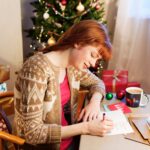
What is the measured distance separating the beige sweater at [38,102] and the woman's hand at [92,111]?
13 cm

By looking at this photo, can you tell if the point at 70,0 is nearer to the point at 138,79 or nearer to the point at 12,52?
Result: the point at 12,52

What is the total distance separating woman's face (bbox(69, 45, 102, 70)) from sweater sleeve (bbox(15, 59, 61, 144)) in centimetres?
19

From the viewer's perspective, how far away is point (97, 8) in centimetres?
219

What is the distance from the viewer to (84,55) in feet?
4.02

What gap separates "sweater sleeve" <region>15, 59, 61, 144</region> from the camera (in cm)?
112

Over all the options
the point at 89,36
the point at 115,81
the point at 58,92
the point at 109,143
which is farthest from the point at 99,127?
the point at 115,81

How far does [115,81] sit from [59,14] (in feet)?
2.79

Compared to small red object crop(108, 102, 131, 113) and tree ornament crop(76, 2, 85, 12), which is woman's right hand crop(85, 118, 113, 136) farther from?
tree ornament crop(76, 2, 85, 12)

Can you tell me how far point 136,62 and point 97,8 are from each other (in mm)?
769

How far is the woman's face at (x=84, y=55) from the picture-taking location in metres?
Result: 1.21

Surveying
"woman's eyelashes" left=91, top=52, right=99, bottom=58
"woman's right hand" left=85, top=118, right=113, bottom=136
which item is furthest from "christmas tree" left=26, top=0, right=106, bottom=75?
"woman's right hand" left=85, top=118, right=113, bottom=136

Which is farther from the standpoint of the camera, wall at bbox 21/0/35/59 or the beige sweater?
wall at bbox 21/0/35/59

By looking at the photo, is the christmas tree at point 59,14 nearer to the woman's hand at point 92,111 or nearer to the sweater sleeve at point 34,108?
the woman's hand at point 92,111

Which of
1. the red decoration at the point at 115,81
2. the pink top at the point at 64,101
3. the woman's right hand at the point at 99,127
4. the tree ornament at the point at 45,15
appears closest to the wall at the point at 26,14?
the tree ornament at the point at 45,15
